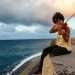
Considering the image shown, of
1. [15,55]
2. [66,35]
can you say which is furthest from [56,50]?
[15,55]

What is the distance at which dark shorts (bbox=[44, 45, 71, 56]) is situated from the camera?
12.8 meters

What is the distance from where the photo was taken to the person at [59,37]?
503 inches

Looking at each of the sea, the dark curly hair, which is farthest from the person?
the sea

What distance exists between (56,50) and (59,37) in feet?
1.32

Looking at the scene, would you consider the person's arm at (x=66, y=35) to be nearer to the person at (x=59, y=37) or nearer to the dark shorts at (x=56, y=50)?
the person at (x=59, y=37)

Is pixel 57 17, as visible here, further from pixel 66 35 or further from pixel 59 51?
pixel 59 51

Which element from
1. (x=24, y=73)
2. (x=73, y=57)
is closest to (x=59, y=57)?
(x=73, y=57)

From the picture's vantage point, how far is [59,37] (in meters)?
12.9

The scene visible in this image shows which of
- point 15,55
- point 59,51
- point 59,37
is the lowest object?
point 15,55

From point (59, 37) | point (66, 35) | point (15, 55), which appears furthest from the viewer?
point (15, 55)

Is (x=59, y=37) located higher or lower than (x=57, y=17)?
lower

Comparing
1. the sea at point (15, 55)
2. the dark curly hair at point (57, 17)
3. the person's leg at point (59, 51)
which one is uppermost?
the dark curly hair at point (57, 17)

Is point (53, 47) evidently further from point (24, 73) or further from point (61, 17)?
point (24, 73)

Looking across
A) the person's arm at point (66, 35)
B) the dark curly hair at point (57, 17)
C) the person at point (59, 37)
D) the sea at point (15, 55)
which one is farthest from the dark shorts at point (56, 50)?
the sea at point (15, 55)
